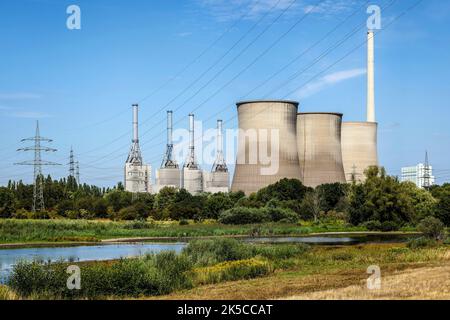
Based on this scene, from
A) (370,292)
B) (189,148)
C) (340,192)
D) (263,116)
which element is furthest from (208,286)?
(189,148)

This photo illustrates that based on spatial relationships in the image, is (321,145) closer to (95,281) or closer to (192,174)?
(192,174)

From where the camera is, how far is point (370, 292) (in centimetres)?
1292

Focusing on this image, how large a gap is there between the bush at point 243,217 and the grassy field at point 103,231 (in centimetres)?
281

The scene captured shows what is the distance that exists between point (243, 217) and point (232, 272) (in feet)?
117

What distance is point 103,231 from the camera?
149 ft

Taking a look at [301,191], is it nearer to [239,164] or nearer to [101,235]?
[239,164]

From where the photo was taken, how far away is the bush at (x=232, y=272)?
58.8ft

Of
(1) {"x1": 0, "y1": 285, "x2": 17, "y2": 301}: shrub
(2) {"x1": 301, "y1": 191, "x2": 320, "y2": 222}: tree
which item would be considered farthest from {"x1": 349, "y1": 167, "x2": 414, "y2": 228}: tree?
(1) {"x1": 0, "y1": 285, "x2": 17, "y2": 301}: shrub

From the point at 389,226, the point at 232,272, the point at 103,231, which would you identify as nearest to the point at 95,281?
the point at 232,272

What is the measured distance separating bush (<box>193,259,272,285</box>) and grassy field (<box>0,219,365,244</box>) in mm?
22333

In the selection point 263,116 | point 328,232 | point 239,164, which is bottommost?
point 328,232

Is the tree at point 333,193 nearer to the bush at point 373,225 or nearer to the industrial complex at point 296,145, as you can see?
the industrial complex at point 296,145

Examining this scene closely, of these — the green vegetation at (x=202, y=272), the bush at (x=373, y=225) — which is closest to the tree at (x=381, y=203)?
the bush at (x=373, y=225)
